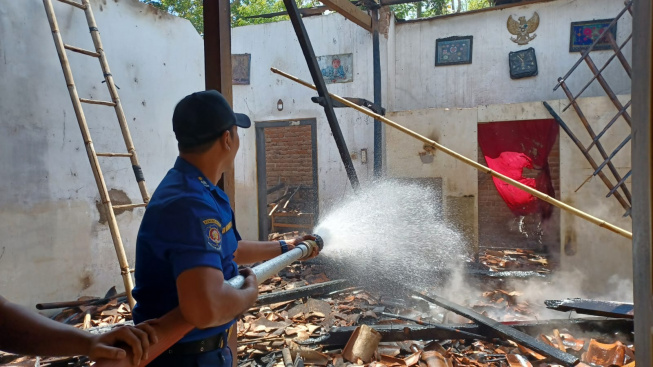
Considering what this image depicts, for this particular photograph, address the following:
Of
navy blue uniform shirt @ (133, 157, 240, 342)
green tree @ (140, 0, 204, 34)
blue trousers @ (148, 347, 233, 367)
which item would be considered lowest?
blue trousers @ (148, 347, 233, 367)

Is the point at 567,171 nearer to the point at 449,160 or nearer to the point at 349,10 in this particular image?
the point at 449,160

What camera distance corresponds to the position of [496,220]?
11195mm

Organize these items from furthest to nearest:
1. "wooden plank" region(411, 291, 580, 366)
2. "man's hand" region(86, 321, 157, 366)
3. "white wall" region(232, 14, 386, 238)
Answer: "white wall" region(232, 14, 386, 238) → "wooden plank" region(411, 291, 580, 366) → "man's hand" region(86, 321, 157, 366)

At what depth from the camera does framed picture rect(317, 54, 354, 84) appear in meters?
9.83

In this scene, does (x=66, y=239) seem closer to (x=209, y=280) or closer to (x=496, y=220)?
(x=209, y=280)

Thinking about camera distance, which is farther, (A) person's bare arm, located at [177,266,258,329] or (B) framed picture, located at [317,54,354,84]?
(B) framed picture, located at [317,54,354,84]

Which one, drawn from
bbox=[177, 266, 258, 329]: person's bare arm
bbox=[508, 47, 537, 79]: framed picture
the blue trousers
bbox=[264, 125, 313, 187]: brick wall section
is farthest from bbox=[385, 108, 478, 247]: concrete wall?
bbox=[177, 266, 258, 329]: person's bare arm

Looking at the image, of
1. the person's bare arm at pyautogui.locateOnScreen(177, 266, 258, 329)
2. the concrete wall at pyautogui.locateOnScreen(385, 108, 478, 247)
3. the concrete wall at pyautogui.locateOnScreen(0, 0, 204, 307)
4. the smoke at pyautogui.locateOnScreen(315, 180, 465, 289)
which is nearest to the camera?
the person's bare arm at pyautogui.locateOnScreen(177, 266, 258, 329)

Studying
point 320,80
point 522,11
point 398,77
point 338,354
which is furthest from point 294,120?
point 338,354

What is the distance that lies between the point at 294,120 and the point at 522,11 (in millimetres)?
5552

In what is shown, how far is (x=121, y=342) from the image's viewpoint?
138 cm

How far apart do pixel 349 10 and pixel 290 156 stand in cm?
826

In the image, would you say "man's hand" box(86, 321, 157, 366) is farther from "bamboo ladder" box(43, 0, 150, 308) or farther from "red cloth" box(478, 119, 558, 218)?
"red cloth" box(478, 119, 558, 218)

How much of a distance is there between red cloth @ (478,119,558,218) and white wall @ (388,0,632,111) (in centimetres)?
126
